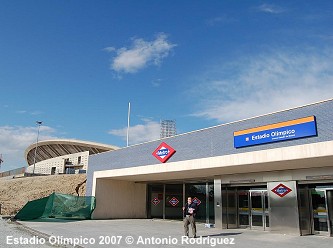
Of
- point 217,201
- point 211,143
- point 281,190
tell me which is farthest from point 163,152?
point 281,190

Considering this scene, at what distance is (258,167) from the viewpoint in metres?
14.4

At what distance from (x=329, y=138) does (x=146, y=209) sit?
52.4 ft

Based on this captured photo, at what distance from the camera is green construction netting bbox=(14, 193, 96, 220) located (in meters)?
19.5

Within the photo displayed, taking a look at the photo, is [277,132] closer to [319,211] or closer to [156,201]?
[319,211]

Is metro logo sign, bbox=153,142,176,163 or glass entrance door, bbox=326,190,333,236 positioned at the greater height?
metro logo sign, bbox=153,142,176,163

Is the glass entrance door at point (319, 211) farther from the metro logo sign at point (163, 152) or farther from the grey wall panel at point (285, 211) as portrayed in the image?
the metro logo sign at point (163, 152)

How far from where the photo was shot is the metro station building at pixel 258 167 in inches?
474

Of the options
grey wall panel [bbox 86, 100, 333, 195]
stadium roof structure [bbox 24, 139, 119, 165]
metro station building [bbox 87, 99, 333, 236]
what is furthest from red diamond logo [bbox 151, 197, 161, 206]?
stadium roof structure [bbox 24, 139, 119, 165]

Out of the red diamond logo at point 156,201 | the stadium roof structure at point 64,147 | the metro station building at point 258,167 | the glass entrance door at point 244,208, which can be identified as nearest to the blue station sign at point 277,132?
the metro station building at point 258,167

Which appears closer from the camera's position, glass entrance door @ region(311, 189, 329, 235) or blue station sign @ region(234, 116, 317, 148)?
blue station sign @ region(234, 116, 317, 148)

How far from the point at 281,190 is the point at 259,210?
1.74m

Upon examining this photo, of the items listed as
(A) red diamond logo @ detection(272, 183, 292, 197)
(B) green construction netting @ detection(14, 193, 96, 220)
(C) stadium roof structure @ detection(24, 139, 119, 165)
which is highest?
(C) stadium roof structure @ detection(24, 139, 119, 165)

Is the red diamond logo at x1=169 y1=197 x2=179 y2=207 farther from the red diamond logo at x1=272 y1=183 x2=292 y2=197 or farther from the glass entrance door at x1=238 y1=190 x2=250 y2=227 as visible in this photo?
the red diamond logo at x1=272 y1=183 x2=292 y2=197

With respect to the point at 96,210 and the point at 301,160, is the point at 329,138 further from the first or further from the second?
the point at 96,210
